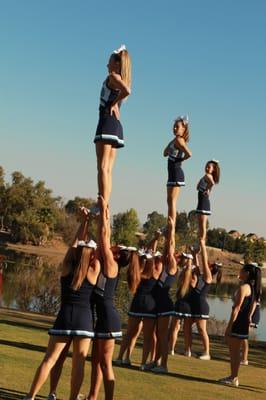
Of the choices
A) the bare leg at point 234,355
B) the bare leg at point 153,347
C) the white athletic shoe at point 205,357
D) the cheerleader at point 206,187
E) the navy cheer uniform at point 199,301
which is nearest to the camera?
the bare leg at point 234,355

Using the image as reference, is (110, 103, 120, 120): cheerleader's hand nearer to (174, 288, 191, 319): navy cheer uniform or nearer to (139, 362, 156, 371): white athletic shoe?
(139, 362, 156, 371): white athletic shoe

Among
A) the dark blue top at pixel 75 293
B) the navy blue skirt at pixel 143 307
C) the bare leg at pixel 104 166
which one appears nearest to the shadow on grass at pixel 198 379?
the navy blue skirt at pixel 143 307

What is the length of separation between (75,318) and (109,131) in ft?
6.75

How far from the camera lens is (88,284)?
6590 millimetres

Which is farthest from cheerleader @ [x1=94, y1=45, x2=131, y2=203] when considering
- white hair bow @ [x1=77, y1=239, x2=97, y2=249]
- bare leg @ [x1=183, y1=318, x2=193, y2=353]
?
bare leg @ [x1=183, y1=318, x2=193, y2=353]

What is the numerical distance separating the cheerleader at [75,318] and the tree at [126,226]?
7778 cm

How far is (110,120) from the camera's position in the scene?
22.4ft

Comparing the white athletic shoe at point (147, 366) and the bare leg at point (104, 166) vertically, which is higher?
the bare leg at point (104, 166)

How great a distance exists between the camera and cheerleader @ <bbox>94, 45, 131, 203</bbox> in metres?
6.75

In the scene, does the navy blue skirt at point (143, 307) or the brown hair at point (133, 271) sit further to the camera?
the navy blue skirt at point (143, 307)

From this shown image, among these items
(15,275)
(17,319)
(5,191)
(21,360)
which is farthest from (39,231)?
(21,360)

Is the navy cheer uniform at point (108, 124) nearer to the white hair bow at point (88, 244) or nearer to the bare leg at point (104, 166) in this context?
the bare leg at point (104, 166)

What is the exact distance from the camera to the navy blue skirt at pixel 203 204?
1158cm

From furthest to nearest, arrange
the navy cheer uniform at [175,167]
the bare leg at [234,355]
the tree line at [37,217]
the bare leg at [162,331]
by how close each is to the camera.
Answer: the tree line at [37,217]
the navy cheer uniform at [175,167]
the bare leg at [162,331]
the bare leg at [234,355]
